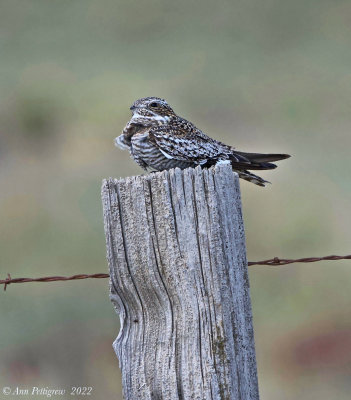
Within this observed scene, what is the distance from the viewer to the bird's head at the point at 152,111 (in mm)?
5960

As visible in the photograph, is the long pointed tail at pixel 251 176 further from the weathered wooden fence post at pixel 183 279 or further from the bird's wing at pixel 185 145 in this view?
the weathered wooden fence post at pixel 183 279

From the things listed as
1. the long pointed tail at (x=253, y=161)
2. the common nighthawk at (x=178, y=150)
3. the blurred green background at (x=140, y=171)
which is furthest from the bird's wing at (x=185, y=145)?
the blurred green background at (x=140, y=171)

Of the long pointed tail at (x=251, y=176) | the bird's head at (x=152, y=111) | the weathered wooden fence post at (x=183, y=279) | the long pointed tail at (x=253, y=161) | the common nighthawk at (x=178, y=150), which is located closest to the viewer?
the weathered wooden fence post at (x=183, y=279)

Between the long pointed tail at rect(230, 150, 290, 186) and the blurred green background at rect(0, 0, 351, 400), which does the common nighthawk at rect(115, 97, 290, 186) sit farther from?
the blurred green background at rect(0, 0, 351, 400)

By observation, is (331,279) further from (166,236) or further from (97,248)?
(166,236)

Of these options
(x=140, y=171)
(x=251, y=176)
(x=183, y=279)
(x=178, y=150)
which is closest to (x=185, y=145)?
(x=178, y=150)

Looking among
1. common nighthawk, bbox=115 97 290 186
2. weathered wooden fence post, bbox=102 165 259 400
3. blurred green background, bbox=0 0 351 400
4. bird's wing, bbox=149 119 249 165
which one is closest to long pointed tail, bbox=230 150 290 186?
common nighthawk, bbox=115 97 290 186

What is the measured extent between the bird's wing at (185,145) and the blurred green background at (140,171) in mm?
2689

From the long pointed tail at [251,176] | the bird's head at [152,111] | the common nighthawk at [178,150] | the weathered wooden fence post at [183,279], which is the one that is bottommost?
the weathered wooden fence post at [183,279]

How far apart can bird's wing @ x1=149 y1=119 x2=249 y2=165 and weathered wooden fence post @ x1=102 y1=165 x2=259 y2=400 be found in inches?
79.1

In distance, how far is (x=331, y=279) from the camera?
996cm

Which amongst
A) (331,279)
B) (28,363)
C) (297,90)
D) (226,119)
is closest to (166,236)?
(28,363)

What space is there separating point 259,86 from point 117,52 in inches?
193

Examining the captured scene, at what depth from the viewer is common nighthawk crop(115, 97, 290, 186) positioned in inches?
210
